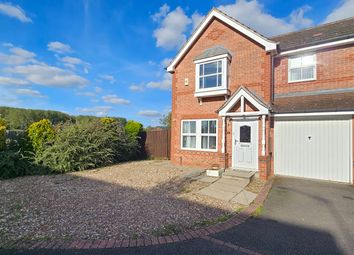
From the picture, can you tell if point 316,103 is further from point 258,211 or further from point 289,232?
point 289,232

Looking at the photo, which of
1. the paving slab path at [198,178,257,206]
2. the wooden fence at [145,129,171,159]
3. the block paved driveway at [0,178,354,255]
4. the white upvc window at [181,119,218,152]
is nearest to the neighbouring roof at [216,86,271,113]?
the white upvc window at [181,119,218,152]

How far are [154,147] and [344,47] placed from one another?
38.3ft

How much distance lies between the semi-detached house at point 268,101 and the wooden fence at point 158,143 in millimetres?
2823

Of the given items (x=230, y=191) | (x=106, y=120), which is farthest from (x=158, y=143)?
(x=230, y=191)

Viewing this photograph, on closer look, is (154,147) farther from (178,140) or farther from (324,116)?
(324,116)

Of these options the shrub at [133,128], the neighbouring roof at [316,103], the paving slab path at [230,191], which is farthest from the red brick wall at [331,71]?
the shrub at [133,128]

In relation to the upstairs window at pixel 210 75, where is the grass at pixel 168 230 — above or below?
below

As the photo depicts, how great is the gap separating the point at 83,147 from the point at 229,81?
26.3 ft

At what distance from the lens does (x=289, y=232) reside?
13.9ft

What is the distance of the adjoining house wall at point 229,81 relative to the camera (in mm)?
9823

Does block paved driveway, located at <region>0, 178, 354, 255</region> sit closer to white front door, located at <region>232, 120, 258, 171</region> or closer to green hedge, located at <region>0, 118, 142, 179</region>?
white front door, located at <region>232, 120, 258, 171</region>

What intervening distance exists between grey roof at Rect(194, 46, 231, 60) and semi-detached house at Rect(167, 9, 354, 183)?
0.06 m

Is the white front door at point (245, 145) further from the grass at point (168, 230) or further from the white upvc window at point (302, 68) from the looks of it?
the grass at point (168, 230)

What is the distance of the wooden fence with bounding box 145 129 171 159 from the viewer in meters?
14.8
